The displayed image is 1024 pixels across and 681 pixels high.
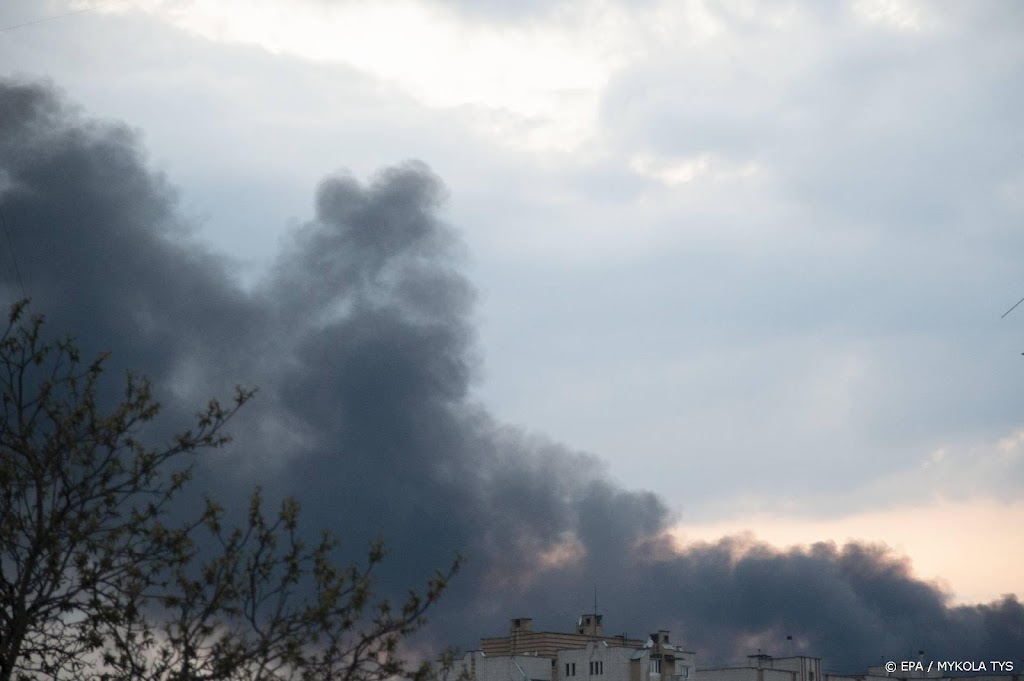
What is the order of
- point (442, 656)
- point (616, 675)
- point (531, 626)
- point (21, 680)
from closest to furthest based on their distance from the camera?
point (21, 680), point (442, 656), point (616, 675), point (531, 626)

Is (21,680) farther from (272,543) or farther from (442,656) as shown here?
(442,656)

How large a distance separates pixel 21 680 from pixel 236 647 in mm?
3144

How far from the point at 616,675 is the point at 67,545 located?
9551 centimetres

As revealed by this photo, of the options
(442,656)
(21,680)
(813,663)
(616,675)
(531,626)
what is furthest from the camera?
(813,663)

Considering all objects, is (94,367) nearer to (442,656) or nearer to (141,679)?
(141,679)

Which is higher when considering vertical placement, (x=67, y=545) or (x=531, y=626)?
(x=531, y=626)

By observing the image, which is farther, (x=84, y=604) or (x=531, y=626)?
(x=531, y=626)

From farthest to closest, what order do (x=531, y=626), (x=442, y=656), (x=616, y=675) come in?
(x=531, y=626), (x=616, y=675), (x=442, y=656)

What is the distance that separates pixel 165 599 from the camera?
20.2 m

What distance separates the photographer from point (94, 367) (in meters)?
21.7

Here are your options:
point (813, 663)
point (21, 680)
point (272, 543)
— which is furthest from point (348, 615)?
point (813, 663)

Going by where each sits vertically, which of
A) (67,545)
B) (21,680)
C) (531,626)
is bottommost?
(21,680)

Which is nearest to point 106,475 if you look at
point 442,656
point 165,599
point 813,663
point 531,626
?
point 165,599

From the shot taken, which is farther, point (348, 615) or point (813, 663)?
point (813, 663)
